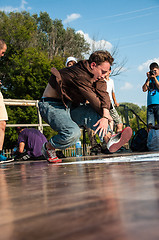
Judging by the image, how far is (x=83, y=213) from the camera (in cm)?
77

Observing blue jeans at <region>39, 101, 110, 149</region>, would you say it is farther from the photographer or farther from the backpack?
the backpack

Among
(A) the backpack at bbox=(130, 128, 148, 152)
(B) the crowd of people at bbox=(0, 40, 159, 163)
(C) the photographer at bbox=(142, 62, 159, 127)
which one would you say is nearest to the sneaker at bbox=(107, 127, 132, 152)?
(B) the crowd of people at bbox=(0, 40, 159, 163)

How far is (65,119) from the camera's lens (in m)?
3.45

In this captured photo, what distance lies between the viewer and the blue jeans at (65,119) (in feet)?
11.3

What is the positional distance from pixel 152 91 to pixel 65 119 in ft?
10.3

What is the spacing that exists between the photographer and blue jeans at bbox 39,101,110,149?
9.32 ft

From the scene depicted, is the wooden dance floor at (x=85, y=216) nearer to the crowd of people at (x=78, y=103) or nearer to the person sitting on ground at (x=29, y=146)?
the crowd of people at (x=78, y=103)

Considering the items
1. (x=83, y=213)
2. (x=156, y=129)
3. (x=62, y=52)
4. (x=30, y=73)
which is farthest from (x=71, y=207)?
(x=62, y=52)

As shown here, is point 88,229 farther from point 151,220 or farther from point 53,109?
point 53,109

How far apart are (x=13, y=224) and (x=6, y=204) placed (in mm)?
339

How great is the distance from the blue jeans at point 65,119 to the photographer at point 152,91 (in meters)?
2.84

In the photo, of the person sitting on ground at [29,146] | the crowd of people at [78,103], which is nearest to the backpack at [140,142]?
the person sitting on ground at [29,146]

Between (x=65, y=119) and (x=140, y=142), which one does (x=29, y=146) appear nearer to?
(x=140, y=142)

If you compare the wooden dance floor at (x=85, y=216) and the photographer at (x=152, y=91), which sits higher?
the photographer at (x=152, y=91)
